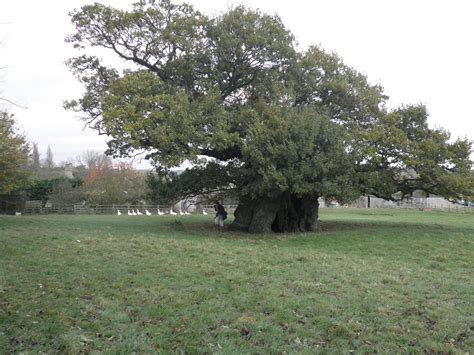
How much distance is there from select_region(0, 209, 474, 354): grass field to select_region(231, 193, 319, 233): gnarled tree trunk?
8.53 metres

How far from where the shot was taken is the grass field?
6111mm

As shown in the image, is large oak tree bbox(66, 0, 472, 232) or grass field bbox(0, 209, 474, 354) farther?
large oak tree bbox(66, 0, 472, 232)

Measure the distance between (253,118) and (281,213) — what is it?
559 centimetres

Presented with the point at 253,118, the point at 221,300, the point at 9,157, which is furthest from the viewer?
→ the point at 9,157

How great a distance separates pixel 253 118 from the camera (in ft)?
69.8

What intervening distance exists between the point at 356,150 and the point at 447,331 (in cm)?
1596

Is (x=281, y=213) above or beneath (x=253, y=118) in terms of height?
beneath

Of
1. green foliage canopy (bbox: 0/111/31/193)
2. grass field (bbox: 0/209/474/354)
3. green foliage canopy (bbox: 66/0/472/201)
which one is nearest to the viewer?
grass field (bbox: 0/209/474/354)

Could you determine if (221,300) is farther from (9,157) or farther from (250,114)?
(9,157)

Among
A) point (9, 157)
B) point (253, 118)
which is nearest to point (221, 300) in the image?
point (253, 118)

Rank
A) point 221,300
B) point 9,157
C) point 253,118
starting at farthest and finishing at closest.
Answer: point 9,157 → point 253,118 → point 221,300

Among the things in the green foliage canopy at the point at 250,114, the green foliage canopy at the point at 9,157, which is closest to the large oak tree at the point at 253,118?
the green foliage canopy at the point at 250,114

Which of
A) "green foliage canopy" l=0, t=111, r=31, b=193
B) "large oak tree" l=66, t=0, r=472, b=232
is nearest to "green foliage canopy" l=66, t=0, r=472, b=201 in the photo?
"large oak tree" l=66, t=0, r=472, b=232

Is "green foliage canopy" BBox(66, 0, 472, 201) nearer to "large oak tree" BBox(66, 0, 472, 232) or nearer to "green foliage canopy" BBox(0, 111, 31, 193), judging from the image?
"large oak tree" BBox(66, 0, 472, 232)
